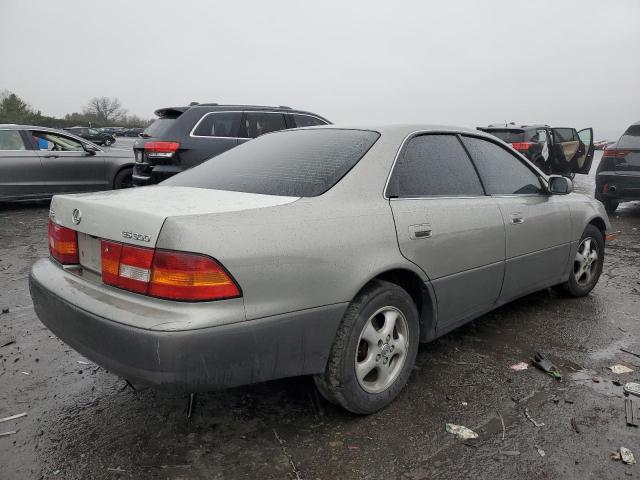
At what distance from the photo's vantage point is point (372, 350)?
2410 millimetres

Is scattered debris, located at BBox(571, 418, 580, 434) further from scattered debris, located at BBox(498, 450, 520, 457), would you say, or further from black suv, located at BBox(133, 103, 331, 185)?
black suv, located at BBox(133, 103, 331, 185)

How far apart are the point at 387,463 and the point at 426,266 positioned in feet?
3.31

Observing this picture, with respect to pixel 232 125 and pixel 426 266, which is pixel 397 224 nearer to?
pixel 426 266

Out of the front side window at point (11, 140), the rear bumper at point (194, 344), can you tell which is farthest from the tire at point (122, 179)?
the rear bumper at point (194, 344)

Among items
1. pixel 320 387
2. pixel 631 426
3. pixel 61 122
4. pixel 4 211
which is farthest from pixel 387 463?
pixel 61 122

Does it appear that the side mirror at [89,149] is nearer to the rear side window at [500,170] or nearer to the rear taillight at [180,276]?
the rear side window at [500,170]

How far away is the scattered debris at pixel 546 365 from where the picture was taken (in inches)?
114

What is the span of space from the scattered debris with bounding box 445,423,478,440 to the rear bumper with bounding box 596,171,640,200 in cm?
755

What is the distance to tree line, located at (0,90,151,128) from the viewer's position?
4844 cm

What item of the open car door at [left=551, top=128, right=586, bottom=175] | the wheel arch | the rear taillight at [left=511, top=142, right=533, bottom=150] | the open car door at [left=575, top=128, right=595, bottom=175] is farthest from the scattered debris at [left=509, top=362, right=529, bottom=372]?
the open car door at [left=575, top=128, right=595, bottom=175]

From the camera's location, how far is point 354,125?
3.05 meters

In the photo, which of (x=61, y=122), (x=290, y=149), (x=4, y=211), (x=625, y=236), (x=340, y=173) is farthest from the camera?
(x=61, y=122)

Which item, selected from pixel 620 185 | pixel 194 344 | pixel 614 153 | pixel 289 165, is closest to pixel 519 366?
pixel 289 165

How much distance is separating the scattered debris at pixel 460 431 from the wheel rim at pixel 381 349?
0.35 m
